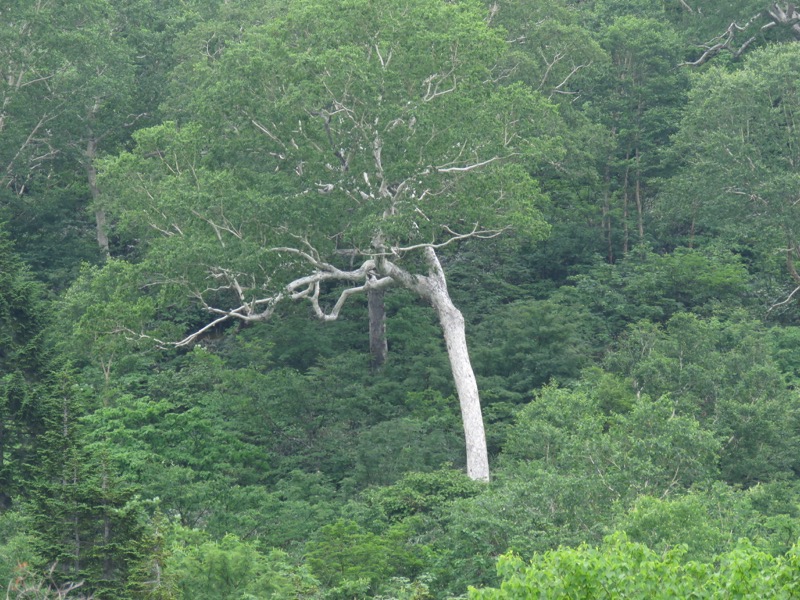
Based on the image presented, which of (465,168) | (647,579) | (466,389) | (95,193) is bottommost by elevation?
(647,579)

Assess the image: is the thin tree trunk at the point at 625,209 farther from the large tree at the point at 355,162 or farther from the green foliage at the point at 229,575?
the green foliage at the point at 229,575

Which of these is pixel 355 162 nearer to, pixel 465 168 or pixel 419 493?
pixel 465 168

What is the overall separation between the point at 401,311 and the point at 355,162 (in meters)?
7.56

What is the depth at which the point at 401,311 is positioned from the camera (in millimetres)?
30469

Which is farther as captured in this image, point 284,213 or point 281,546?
point 284,213

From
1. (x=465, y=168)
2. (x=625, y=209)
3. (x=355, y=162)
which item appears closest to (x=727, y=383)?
(x=465, y=168)

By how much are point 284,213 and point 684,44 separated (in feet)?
62.2

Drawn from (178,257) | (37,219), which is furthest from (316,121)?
(37,219)

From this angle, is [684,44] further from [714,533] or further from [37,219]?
[714,533]

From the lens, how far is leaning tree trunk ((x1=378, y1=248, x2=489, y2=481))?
22984mm

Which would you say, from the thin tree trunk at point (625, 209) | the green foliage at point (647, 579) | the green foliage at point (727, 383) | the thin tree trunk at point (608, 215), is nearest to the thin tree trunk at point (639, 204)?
the thin tree trunk at point (625, 209)

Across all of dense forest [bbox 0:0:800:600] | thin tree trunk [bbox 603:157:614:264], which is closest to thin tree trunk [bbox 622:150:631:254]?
dense forest [bbox 0:0:800:600]

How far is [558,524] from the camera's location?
1670 centimetres

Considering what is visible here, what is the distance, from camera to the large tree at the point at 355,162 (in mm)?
23078
